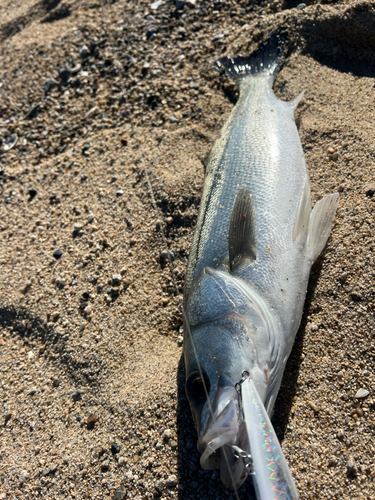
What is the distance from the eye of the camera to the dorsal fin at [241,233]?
2.65 meters


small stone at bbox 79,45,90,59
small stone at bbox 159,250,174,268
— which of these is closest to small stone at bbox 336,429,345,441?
small stone at bbox 159,250,174,268

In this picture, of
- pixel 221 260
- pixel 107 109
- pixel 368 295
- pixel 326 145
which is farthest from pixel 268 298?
pixel 107 109

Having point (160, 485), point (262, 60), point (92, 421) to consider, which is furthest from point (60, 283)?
point (262, 60)

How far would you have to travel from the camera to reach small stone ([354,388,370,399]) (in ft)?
7.66

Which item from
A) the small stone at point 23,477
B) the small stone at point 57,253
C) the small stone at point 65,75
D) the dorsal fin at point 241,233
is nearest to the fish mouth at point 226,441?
the dorsal fin at point 241,233

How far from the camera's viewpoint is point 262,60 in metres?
4.14

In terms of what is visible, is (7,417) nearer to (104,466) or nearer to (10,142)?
(104,466)

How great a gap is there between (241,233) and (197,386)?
1073 mm

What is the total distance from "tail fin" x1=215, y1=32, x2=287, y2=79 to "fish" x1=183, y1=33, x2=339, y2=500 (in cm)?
57

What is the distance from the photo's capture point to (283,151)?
320 centimetres

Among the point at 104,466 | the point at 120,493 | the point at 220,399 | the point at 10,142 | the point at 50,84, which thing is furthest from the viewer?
the point at 50,84

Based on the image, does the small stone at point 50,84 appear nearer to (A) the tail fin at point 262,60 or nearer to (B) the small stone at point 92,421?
(A) the tail fin at point 262,60

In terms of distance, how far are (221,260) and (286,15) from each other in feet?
10.6

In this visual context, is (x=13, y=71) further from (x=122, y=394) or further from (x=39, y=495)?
(x=39, y=495)
